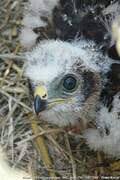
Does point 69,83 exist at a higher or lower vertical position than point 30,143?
higher

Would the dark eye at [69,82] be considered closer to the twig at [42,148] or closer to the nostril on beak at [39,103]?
the nostril on beak at [39,103]

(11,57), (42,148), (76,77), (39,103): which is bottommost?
(42,148)

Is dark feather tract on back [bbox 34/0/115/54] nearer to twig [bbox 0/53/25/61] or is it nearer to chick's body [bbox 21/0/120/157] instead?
chick's body [bbox 21/0/120/157]

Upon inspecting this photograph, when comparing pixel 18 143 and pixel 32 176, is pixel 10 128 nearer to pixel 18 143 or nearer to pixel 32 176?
pixel 18 143

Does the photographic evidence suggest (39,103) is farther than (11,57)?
No

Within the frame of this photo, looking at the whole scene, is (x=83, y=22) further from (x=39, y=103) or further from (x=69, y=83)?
(x=39, y=103)

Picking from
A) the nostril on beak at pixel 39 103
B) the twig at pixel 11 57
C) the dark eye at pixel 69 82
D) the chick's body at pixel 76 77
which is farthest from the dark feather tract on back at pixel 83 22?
the twig at pixel 11 57

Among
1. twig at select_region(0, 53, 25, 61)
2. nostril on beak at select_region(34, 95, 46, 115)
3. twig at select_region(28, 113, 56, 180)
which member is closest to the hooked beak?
nostril on beak at select_region(34, 95, 46, 115)

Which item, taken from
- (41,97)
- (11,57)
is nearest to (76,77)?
(41,97)
